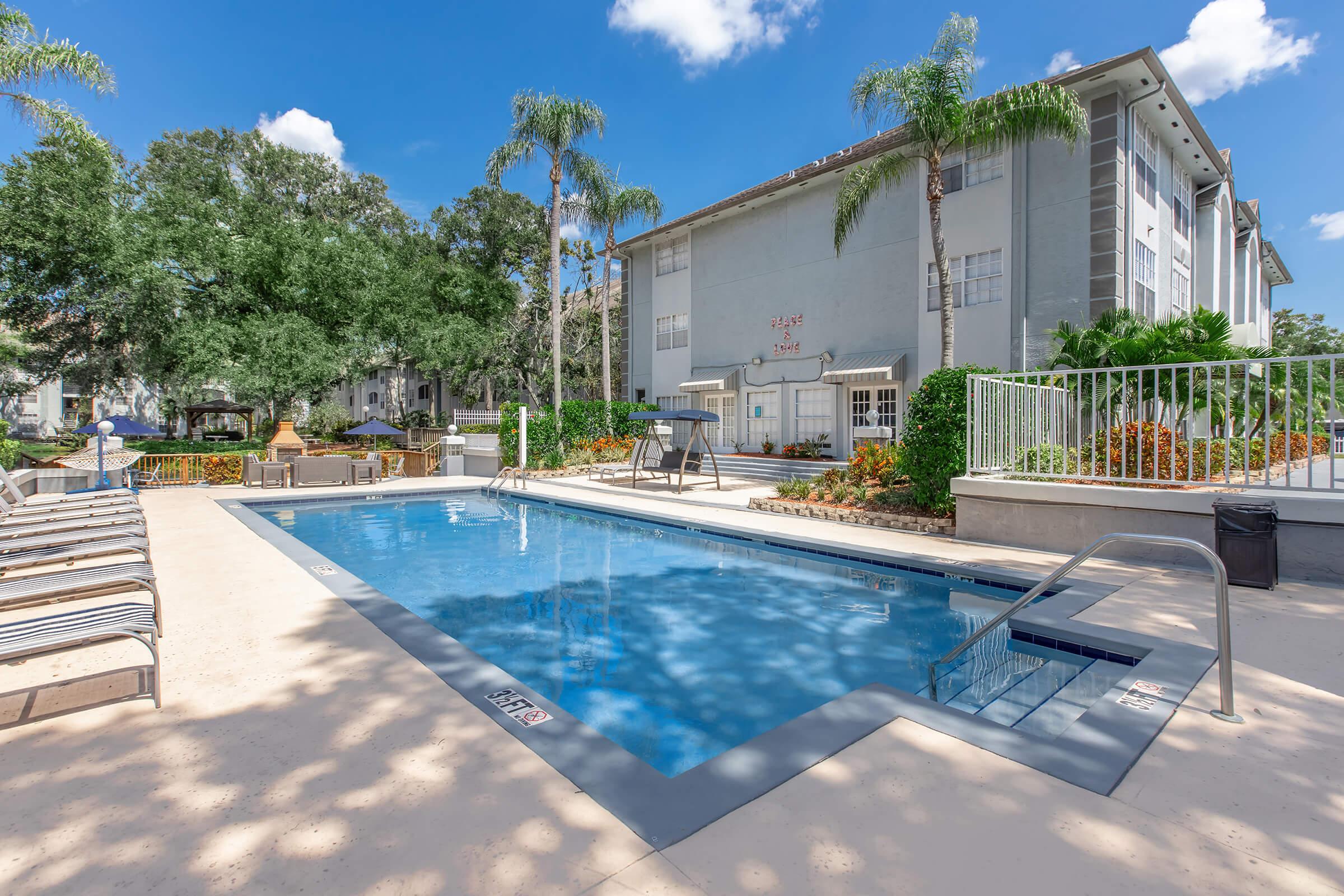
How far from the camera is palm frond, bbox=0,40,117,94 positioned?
38.7 ft

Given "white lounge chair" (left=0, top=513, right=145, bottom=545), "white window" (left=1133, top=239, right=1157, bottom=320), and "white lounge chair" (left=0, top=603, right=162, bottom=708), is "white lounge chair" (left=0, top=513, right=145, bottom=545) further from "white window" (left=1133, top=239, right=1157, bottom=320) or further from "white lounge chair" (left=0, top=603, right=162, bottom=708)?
"white window" (left=1133, top=239, right=1157, bottom=320)

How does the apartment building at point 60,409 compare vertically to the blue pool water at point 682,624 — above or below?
above

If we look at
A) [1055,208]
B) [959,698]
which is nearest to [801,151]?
[1055,208]

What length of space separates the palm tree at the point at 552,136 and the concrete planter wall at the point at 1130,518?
15.4 m

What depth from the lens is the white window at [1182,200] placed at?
17500 millimetres

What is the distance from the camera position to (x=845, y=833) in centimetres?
230

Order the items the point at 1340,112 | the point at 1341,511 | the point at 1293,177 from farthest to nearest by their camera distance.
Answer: the point at 1293,177
the point at 1340,112
the point at 1341,511

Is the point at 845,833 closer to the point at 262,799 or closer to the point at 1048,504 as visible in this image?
the point at 262,799

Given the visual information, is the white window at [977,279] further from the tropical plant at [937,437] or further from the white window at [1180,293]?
the tropical plant at [937,437]

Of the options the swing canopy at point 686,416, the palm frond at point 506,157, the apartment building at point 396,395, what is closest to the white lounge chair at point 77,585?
the swing canopy at point 686,416

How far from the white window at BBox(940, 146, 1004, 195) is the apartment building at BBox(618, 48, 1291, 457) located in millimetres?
43

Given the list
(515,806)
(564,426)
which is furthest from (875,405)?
(515,806)

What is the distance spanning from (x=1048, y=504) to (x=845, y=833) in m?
6.91

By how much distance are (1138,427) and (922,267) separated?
10.4 metres
